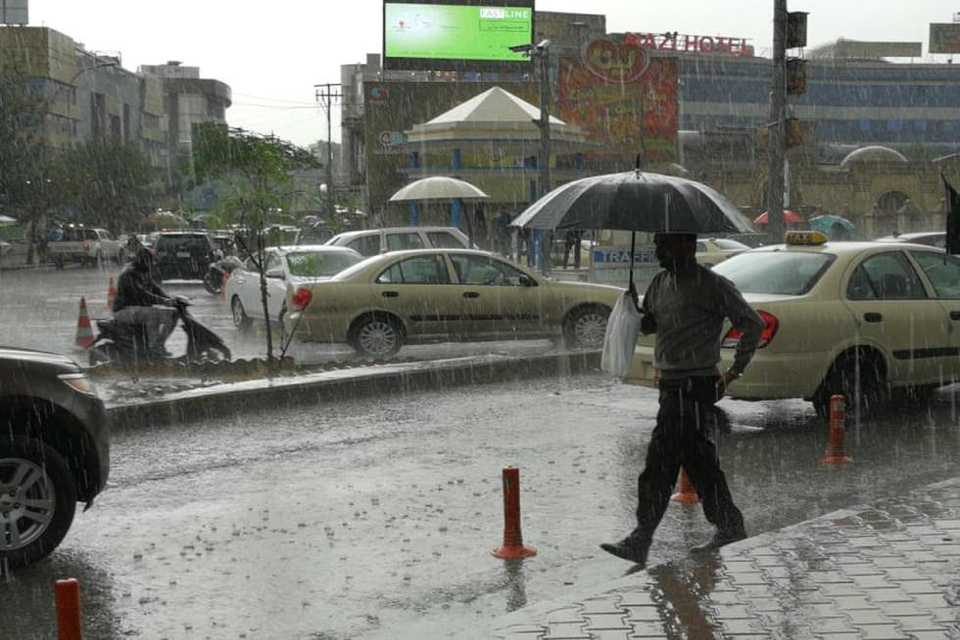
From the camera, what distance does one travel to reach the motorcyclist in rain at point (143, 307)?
1468 centimetres

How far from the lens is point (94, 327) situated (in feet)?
71.6

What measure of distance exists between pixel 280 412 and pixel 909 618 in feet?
25.4

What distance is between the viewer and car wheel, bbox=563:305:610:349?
17.4 meters

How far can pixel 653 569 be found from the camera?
240 inches

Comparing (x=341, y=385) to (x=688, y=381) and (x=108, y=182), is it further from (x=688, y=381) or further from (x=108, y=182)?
(x=108, y=182)

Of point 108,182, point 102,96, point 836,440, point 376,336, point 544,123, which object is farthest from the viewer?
point 102,96

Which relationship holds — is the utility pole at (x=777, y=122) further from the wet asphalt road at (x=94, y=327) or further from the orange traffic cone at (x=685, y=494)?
the orange traffic cone at (x=685, y=494)

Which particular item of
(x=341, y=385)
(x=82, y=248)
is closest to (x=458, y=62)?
(x=82, y=248)

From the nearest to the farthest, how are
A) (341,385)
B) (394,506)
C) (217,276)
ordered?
1. (394,506)
2. (341,385)
3. (217,276)

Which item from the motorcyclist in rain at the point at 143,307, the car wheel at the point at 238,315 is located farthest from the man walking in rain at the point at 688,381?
the car wheel at the point at 238,315

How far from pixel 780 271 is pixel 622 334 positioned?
4744 millimetres

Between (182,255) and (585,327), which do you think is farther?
(182,255)

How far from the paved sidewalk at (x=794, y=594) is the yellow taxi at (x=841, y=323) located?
366 centimetres

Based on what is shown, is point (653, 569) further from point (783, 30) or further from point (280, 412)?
point (783, 30)
